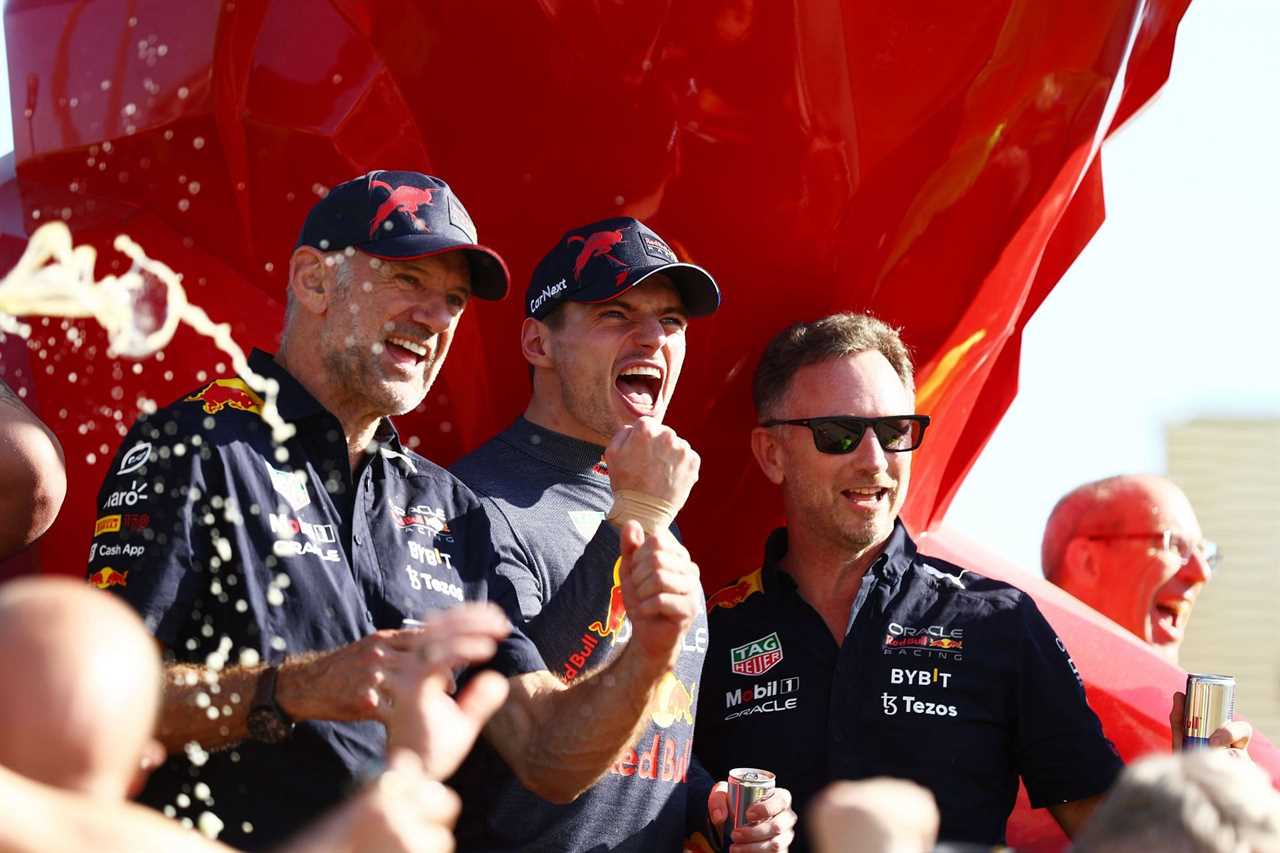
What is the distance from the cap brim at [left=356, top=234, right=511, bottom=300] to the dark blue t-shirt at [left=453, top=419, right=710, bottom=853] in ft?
1.29

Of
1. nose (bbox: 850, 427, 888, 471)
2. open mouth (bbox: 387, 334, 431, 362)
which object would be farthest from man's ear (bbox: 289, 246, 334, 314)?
nose (bbox: 850, 427, 888, 471)

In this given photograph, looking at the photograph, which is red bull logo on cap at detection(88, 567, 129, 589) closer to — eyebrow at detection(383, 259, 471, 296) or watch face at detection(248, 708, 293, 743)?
watch face at detection(248, 708, 293, 743)

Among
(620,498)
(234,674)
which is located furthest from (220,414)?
(620,498)

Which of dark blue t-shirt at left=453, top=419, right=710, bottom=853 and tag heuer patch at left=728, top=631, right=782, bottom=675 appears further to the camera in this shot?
tag heuer patch at left=728, top=631, right=782, bottom=675

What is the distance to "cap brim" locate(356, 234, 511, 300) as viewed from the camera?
261 cm

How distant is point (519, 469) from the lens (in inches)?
121

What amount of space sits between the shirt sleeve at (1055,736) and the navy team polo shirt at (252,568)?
1086 millimetres

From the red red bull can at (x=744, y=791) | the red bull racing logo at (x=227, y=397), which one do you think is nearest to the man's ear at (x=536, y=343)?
the red bull racing logo at (x=227, y=397)

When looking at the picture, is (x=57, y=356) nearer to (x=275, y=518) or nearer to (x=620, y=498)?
(x=275, y=518)

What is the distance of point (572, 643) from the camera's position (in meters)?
2.63

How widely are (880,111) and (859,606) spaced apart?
1.04 meters

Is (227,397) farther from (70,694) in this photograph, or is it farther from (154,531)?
(70,694)

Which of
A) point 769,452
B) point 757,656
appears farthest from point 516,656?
point 769,452

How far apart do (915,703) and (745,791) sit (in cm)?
60
